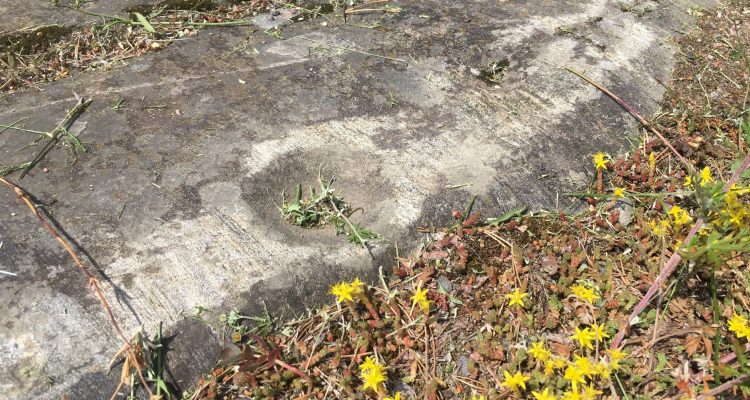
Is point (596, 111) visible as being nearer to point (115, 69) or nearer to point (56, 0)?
point (115, 69)

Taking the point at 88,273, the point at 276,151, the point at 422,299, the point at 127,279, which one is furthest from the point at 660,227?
the point at 88,273

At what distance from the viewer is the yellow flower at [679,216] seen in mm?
3123

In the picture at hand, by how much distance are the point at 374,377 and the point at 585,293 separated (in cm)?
113

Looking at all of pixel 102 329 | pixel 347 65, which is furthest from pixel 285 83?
pixel 102 329

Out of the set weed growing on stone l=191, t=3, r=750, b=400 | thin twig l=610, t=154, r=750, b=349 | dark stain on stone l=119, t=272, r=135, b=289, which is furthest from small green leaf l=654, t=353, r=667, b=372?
dark stain on stone l=119, t=272, r=135, b=289

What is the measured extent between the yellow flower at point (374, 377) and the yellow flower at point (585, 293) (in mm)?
1051

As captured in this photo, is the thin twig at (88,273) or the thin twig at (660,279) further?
the thin twig at (660,279)

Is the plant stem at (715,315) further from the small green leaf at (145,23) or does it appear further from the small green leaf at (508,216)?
the small green leaf at (145,23)

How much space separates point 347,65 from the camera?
4062 millimetres

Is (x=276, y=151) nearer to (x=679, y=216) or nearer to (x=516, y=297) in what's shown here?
(x=516, y=297)

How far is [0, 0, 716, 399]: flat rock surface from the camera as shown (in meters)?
2.71

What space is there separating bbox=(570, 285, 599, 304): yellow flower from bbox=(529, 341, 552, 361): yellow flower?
1.14 feet

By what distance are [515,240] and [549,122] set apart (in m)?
0.96

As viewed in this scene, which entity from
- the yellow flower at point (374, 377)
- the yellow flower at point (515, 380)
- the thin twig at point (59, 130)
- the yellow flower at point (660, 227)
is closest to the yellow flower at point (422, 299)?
the yellow flower at point (374, 377)
